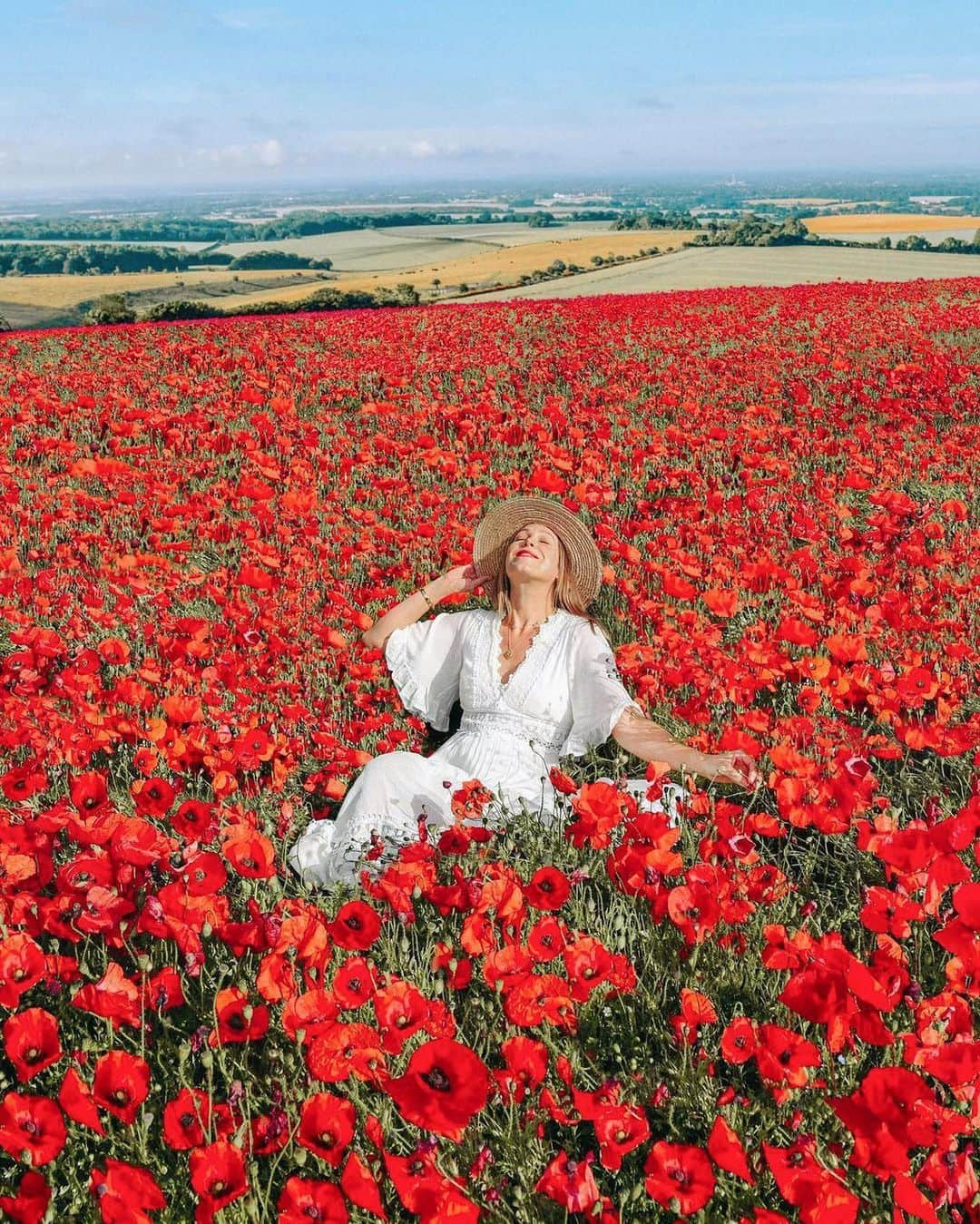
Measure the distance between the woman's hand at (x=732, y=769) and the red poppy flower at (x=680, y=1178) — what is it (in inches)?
64.3

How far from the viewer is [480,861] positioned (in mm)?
3287

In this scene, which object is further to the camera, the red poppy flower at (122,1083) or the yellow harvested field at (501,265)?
the yellow harvested field at (501,265)

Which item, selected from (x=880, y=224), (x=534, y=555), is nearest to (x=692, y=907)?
(x=534, y=555)

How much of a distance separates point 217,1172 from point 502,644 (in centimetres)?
304

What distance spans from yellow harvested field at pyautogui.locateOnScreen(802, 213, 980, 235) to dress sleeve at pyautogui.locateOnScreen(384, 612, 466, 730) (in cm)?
6561

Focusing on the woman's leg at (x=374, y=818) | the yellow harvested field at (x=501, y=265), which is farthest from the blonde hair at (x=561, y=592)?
the yellow harvested field at (x=501, y=265)

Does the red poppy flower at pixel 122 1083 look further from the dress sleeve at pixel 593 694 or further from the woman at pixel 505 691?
the dress sleeve at pixel 593 694

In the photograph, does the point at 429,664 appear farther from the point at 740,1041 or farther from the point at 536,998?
the point at 740,1041

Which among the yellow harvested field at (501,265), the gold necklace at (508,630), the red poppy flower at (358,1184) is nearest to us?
the red poppy flower at (358,1184)

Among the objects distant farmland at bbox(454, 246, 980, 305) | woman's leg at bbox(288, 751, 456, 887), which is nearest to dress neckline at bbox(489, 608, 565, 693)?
woman's leg at bbox(288, 751, 456, 887)

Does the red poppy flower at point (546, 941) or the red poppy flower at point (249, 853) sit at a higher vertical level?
the red poppy flower at point (249, 853)

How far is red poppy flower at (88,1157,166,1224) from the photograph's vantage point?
170 cm

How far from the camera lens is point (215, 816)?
3.30m

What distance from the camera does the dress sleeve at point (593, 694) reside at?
4.13 metres
